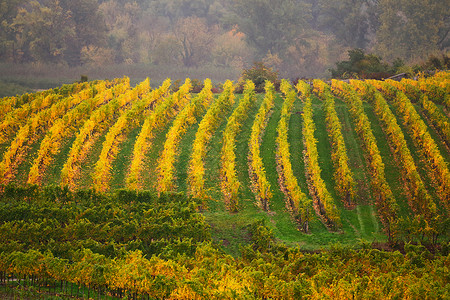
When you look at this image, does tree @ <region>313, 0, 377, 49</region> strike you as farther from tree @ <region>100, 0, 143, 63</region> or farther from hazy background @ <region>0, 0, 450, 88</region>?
tree @ <region>100, 0, 143, 63</region>

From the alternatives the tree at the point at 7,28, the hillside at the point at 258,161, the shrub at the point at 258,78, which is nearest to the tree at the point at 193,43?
the tree at the point at 7,28

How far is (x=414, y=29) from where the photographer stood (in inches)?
3322

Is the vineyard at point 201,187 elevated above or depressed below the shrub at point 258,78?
below

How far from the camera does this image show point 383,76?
54344 mm

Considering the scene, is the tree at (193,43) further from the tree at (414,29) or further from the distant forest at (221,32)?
the tree at (414,29)

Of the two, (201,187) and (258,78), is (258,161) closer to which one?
(201,187)

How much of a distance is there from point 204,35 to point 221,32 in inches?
280

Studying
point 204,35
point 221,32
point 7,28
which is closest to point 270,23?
point 221,32

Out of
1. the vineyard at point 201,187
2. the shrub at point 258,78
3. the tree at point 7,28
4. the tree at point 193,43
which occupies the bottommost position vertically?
the vineyard at point 201,187

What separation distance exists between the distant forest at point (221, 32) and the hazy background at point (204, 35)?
0.58ft

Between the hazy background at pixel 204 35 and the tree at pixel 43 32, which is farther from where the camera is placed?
the hazy background at pixel 204 35

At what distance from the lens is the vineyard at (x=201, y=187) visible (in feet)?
49.0

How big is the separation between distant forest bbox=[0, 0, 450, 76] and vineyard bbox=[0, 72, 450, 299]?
4392cm

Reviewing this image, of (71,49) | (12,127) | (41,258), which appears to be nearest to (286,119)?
(12,127)
